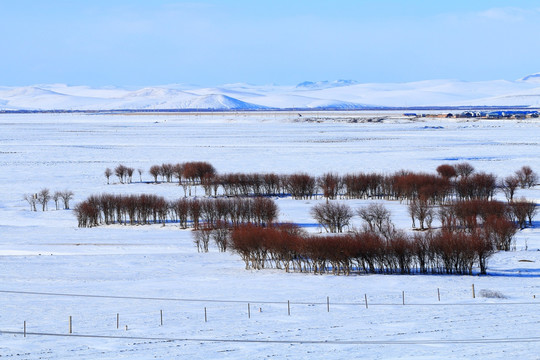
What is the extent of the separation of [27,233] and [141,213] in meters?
6.93

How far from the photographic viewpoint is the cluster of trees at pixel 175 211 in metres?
43.2

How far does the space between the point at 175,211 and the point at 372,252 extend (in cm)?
1659

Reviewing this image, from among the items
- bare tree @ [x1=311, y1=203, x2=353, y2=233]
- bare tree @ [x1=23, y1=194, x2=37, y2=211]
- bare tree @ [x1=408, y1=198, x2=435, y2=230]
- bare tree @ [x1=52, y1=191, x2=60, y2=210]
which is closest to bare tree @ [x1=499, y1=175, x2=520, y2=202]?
bare tree @ [x1=408, y1=198, x2=435, y2=230]

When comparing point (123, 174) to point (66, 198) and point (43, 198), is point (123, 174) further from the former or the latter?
point (66, 198)

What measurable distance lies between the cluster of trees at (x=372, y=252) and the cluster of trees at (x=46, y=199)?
19957mm

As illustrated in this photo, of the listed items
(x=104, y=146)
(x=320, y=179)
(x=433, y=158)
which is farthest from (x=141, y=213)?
(x=104, y=146)

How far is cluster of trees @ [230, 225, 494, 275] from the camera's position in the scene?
102ft

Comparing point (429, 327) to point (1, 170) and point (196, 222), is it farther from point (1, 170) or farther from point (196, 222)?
point (1, 170)

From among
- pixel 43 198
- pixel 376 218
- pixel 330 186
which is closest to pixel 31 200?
pixel 43 198

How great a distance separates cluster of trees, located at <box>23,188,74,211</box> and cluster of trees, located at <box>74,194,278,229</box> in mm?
3590

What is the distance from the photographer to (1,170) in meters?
70.1

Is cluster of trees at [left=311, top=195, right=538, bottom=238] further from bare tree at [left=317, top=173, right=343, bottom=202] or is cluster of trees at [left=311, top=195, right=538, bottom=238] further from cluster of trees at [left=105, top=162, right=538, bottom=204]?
bare tree at [left=317, top=173, right=343, bottom=202]

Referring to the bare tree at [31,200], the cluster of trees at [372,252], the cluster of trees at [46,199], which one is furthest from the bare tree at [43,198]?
the cluster of trees at [372,252]

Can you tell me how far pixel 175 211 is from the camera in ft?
149
